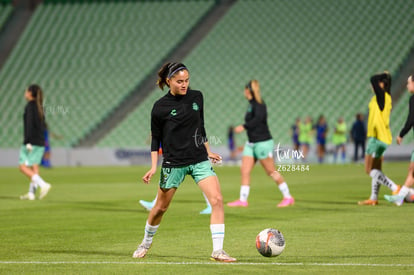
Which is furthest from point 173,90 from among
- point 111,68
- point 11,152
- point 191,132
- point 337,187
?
point 111,68

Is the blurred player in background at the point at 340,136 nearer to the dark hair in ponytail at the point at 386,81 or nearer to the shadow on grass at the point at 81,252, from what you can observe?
the dark hair in ponytail at the point at 386,81

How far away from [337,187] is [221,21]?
2416cm

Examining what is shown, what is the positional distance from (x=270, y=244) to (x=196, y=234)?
2700 millimetres

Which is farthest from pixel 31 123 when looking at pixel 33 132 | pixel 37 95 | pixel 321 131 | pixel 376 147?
pixel 321 131

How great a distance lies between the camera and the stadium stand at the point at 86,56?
135 ft

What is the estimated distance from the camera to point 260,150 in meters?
15.4

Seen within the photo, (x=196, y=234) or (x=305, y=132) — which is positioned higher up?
(x=305, y=132)

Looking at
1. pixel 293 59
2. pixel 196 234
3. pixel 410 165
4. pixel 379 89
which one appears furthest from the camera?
pixel 293 59

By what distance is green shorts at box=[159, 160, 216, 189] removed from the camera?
331 inches

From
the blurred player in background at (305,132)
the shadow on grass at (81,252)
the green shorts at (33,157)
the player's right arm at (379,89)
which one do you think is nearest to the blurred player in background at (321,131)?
the blurred player in background at (305,132)

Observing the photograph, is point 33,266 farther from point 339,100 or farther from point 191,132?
point 339,100

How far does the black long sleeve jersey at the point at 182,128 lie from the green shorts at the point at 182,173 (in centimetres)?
5

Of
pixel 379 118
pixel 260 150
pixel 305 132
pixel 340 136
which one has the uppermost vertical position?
pixel 305 132

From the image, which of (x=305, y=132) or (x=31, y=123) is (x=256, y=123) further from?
(x=305, y=132)
